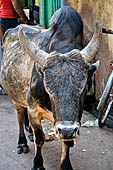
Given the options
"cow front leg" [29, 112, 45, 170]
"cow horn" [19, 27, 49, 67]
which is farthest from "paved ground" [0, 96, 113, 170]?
"cow horn" [19, 27, 49, 67]

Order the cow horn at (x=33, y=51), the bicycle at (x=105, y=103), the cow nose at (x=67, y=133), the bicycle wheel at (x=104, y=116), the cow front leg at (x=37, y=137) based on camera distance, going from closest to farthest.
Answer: the cow nose at (x=67, y=133) < the cow horn at (x=33, y=51) < the cow front leg at (x=37, y=137) < the bicycle at (x=105, y=103) < the bicycle wheel at (x=104, y=116)

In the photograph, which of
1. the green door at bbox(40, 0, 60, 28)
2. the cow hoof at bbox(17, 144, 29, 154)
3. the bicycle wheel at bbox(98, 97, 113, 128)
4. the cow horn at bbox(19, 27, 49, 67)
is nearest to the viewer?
the cow horn at bbox(19, 27, 49, 67)

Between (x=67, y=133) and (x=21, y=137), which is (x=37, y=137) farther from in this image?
(x=67, y=133)

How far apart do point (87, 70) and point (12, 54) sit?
1.75 m

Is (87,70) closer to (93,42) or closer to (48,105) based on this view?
(93,42)

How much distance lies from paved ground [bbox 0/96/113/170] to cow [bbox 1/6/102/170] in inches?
8.0

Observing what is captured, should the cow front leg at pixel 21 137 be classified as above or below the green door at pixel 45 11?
below

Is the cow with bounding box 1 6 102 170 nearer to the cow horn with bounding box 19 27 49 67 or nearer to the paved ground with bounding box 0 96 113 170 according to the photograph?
the cow horn with bounding box 19 27 49 67

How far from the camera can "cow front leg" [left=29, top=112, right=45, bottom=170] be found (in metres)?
3.97

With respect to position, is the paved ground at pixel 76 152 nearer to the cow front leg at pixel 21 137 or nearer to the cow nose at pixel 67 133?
the cow front leg at pixel 21 137

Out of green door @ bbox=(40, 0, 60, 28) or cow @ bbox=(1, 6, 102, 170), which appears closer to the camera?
cow @ bbox=(1, 6, 102, 170)

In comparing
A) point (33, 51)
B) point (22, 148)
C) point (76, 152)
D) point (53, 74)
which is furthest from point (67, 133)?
point (22, 148)

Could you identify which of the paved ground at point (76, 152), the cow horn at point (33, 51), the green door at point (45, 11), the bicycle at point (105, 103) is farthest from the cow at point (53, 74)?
the green door at point (45, 11)

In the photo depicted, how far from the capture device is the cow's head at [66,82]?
304cm
